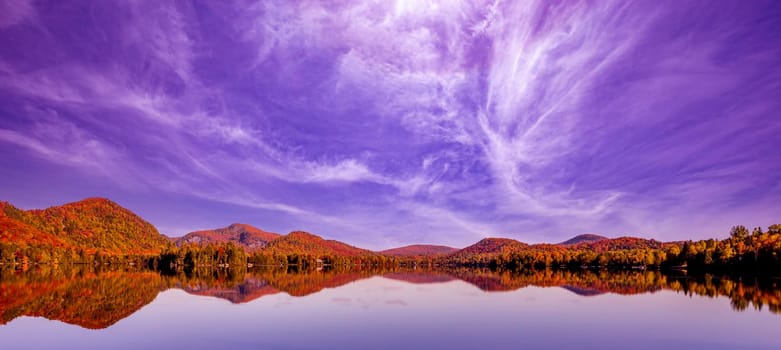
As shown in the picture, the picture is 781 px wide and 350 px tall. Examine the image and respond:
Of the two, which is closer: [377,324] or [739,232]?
[377,324]

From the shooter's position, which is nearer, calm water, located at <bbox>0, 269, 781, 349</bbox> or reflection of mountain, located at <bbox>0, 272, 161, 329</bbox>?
calm water, located at <bbox>0, 269, 781, 349</bbox>

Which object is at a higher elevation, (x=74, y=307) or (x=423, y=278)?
(x=74, y=307)

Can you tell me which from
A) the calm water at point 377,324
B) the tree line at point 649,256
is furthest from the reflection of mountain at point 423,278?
the tree line at point 649,256

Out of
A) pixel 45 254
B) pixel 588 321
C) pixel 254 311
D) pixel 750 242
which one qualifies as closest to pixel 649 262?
pixel 750 242

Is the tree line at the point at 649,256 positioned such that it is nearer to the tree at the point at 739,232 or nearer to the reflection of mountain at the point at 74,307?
the tree at the point at 739,232

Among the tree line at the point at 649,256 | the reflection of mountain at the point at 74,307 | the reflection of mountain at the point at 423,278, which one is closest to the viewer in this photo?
the reflection of mountain at the point at 74,307

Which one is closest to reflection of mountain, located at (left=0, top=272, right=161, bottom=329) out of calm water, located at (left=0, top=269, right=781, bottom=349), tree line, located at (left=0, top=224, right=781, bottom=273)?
calm water, located at (left=0, top=269, right=781, bottom=349)

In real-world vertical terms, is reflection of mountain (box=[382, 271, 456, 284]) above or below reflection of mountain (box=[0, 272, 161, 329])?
below

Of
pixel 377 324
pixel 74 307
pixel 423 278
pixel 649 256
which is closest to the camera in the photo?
pixel 377 324

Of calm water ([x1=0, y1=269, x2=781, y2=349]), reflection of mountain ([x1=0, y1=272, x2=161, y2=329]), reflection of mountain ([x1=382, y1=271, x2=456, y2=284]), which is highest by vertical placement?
reflection of mountain ([x1=0, y1=272, x2=161, y2=329])

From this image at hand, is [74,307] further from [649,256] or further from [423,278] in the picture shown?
[649,256]

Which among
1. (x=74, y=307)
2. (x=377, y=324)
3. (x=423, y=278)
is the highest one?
(x=74, y=307)

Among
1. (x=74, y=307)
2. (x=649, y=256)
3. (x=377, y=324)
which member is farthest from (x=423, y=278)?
(x=649, y=256)

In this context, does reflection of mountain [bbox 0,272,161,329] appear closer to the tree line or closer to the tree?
the tree line
